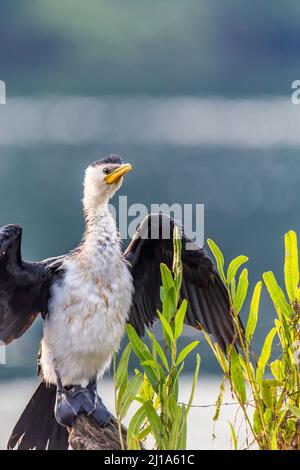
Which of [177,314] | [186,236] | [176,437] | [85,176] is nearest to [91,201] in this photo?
[85,176]

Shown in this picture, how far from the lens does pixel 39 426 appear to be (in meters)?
1.71

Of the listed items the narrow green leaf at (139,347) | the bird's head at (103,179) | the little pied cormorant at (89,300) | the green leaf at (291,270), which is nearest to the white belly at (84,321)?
the little pied cormorant at (89,300)

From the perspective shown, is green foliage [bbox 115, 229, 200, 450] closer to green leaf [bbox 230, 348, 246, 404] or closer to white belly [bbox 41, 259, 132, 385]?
green leaf [bbox 230, 348, 246, 404]

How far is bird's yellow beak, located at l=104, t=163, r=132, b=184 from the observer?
1643 mm

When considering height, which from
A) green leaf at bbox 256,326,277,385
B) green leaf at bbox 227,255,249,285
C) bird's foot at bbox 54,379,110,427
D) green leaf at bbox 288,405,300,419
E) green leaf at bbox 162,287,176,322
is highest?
green leaf at bbox 227,255,249,285

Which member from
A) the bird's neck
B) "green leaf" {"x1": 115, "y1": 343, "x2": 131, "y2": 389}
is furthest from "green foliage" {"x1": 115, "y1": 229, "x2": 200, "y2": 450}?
the bird's neck

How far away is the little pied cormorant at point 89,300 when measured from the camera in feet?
5.24

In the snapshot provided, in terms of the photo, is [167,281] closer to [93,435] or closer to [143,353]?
[143,353]

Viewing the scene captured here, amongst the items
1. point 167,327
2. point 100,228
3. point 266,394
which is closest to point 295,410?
point 266,394

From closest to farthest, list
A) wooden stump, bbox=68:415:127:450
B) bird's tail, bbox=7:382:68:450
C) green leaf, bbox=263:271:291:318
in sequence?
green leaf, bbox=263:271:291:318
wooden stump, bbox=68:415:127:450
bird's tail, bbox=7:382:68:450

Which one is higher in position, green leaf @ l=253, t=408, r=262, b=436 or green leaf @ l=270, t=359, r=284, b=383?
green leaf @ l=270, t=359, r=284, b=383

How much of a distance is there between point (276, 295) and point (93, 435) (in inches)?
14.5

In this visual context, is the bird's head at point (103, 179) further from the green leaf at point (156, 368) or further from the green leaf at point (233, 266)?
the green leaf at point (156, 368)

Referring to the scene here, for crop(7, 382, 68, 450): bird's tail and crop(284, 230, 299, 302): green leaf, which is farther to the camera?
crop(7, 382, 68, 450): bird's tail
